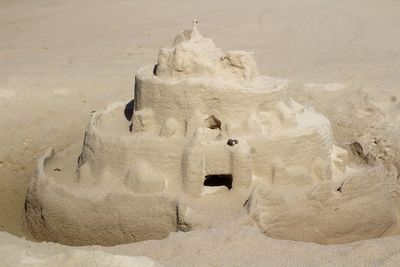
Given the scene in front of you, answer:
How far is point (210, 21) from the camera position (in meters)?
15.1

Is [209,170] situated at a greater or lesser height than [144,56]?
greater

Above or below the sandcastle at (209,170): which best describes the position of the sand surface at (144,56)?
below

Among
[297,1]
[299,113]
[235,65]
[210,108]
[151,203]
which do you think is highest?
[235,65]

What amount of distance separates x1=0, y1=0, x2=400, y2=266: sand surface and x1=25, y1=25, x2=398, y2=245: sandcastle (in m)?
1.72

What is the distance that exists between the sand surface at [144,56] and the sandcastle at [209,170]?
1.72 meters

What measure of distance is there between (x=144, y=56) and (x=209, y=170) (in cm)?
695

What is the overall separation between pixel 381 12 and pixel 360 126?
852cm

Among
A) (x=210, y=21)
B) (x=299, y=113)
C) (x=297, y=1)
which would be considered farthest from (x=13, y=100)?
(x=297, y=1)

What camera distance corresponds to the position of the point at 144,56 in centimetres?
1228

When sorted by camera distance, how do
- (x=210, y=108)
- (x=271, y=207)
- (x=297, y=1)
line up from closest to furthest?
(x=271, y=207) → (x=210, y=108) → (x=297, y=1)

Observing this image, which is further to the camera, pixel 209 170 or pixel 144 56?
pixel 144 56

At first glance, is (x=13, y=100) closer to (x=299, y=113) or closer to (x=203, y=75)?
(x=203, y=75)

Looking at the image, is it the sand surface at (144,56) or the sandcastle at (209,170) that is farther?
the sand surface at (144,56)

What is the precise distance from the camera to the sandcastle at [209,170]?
19.0ft
